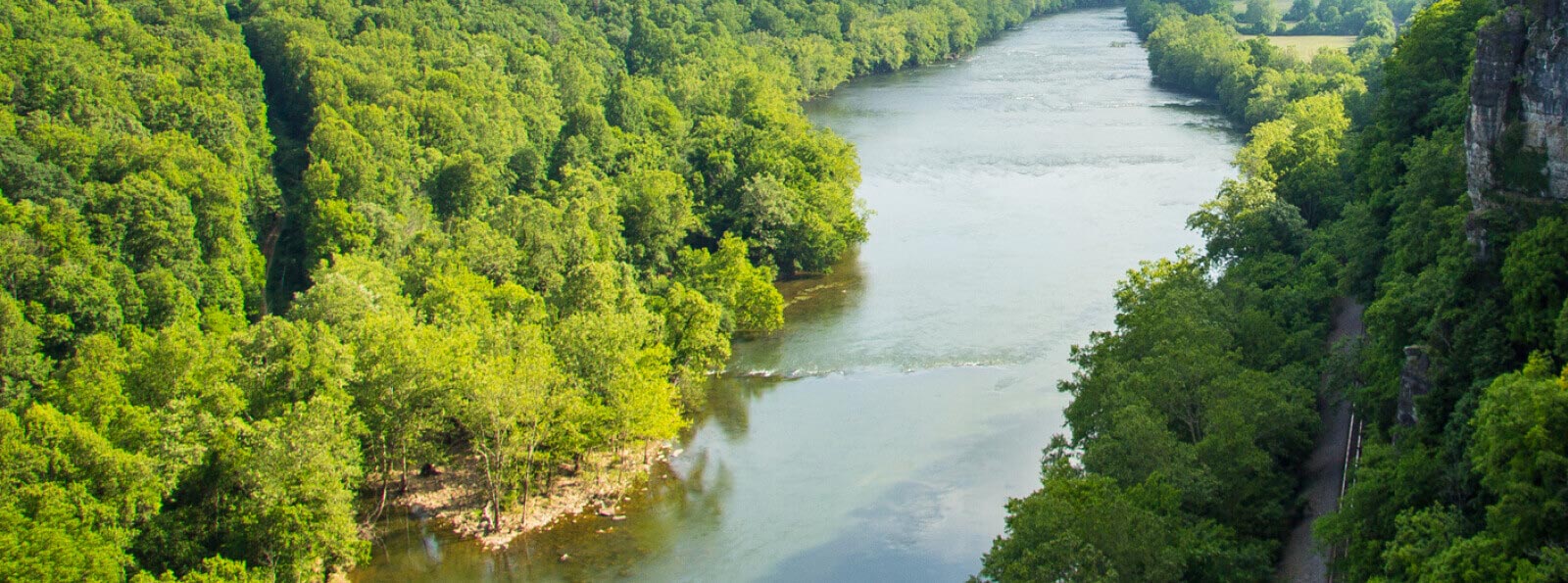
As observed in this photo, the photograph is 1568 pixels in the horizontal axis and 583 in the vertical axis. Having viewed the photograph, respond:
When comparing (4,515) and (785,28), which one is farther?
(785,28)

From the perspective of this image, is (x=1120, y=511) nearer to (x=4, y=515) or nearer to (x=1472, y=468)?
(x=1472, y=468)

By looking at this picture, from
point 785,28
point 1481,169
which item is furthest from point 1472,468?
point 785,28

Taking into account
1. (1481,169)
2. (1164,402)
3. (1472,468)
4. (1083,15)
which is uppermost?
(1481,169)

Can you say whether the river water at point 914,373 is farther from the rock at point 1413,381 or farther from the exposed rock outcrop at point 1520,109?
the exposed rock outcrop at point 1520,109

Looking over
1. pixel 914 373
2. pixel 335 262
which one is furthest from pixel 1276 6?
pixel 335 262

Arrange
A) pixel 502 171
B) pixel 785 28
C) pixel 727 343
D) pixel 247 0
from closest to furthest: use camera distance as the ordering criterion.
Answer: pixel 727 343 → pixel 502 171 → pixel 247 0 → pixel 785 28

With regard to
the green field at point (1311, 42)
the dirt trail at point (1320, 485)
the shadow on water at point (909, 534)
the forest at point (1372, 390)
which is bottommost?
the green field at point (1311, 42)

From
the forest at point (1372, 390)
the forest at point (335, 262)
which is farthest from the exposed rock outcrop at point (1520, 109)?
the forest at point (335, 262)
